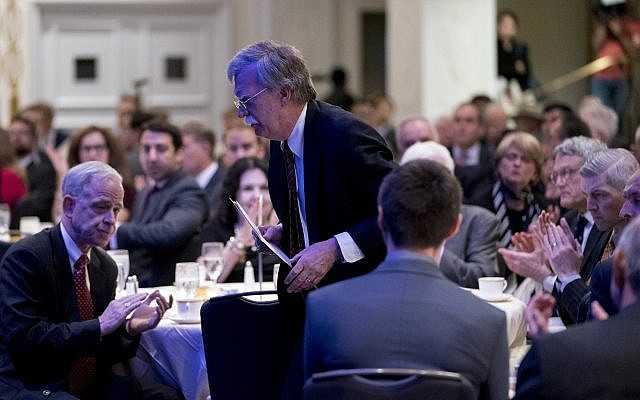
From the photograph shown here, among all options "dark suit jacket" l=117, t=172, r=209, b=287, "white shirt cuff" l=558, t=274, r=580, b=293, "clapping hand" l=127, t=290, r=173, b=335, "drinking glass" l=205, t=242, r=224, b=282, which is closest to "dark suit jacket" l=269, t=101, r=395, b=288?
"clapping hand" l=127, t=290, r=173, b=335

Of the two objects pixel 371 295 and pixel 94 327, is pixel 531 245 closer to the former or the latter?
pixel 94 327

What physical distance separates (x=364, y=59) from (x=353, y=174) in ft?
40.3

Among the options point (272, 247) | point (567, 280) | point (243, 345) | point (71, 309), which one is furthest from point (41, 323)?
point (567, 280)

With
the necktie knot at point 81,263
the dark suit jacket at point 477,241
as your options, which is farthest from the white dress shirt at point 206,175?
the necktie knot at point 81,263

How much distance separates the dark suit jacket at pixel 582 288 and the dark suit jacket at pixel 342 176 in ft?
2.65

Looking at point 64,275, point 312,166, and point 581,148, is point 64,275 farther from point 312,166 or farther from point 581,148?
point 581,148

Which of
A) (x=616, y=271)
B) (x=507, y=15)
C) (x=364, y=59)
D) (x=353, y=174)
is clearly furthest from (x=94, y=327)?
(x=364, y=59)

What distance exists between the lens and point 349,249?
3.96 meters

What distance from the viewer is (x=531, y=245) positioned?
211 inches

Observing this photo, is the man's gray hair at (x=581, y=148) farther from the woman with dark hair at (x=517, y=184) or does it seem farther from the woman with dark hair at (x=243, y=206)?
the woman with dark hair at (x=243, y=206)

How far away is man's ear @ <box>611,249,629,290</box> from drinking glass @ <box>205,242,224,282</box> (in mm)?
3167

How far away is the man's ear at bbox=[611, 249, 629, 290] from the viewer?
3016 mm

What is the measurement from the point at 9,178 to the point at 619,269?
6796 millimetres

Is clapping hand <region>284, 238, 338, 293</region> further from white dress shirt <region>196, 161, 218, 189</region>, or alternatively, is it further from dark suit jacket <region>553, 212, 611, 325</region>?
white dress shirt <region>196, 161, 218, 189</region>
